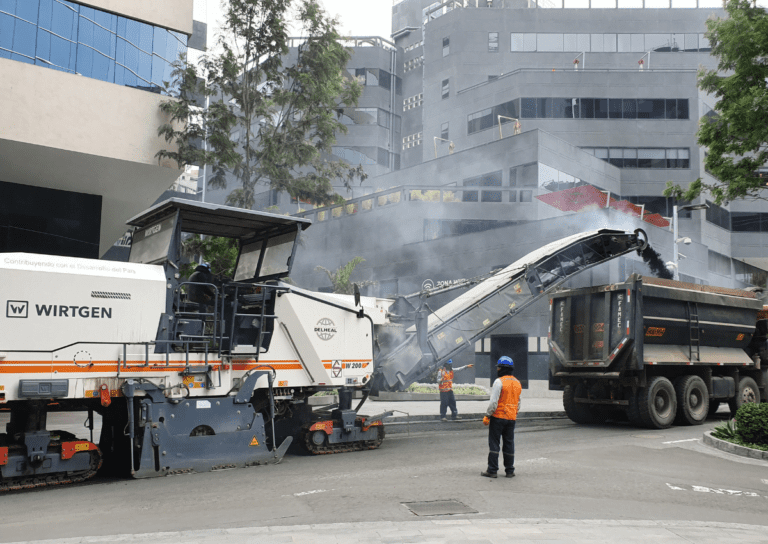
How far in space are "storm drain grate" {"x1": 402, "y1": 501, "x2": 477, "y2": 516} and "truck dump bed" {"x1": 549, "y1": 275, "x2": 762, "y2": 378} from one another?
24.1ft

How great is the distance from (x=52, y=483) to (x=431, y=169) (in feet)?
125

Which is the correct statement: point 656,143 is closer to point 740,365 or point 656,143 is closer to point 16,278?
point 740,365

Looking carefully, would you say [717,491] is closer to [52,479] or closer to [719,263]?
[52,479]

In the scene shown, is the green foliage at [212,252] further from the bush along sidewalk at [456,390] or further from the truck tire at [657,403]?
the bush along sidewalk at [456,390]

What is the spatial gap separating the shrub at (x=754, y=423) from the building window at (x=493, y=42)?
45864 millimetres

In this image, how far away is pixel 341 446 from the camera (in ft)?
34.7

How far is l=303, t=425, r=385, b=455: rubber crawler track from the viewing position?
10211 mm

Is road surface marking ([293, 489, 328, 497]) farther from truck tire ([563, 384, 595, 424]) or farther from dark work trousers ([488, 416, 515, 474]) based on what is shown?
truck tire ([563, 384, 595, 424])

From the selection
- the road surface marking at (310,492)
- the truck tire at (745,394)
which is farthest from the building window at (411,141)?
the road surface marking at (310,492)

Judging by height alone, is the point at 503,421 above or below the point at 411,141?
below

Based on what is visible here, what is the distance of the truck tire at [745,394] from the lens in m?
15.5

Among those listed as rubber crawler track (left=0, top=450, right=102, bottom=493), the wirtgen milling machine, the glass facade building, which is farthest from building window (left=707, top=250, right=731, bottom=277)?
rubber crawler track (left=0, top=450, right=102, bottom=493)

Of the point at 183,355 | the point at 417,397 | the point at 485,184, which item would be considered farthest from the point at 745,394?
the point at 485,184

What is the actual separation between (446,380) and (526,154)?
25191 mm
